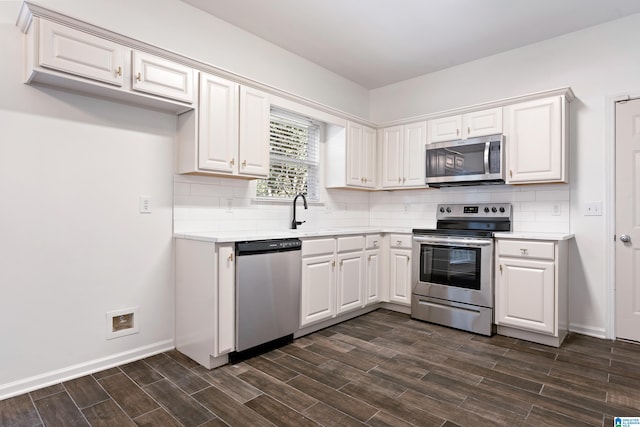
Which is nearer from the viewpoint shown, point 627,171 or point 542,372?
point 542,372

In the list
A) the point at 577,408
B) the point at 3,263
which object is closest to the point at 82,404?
the point at 3,263

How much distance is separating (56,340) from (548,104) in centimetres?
419

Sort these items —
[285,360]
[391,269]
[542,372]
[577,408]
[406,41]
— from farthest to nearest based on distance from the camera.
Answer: [391,269] → [406,41] → [285,360] → [542,372] → [577,408]

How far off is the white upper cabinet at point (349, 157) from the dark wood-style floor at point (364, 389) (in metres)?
1.82

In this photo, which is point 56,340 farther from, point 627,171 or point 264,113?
point 627,171

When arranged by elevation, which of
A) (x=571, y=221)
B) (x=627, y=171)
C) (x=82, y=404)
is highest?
(x=627, y=171)

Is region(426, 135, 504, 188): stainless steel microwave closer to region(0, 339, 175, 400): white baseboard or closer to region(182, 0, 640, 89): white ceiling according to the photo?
region(182, 0, 640, 89): white ceiling

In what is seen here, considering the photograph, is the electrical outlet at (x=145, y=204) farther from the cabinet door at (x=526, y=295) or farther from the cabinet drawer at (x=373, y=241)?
the cabinet door at (x=526, y=295)

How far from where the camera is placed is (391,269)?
3973 mm

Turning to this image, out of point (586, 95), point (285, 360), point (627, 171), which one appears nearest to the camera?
point (285, 360)

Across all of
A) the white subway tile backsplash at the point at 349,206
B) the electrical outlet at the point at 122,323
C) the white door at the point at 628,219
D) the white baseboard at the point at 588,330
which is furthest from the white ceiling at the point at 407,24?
the white baseboard at the point at 588,330

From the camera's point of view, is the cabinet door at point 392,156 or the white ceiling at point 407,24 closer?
the white ceiling at point 407,24

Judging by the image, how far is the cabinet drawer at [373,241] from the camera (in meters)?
3.83

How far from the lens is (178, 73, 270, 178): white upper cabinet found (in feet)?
9.05
